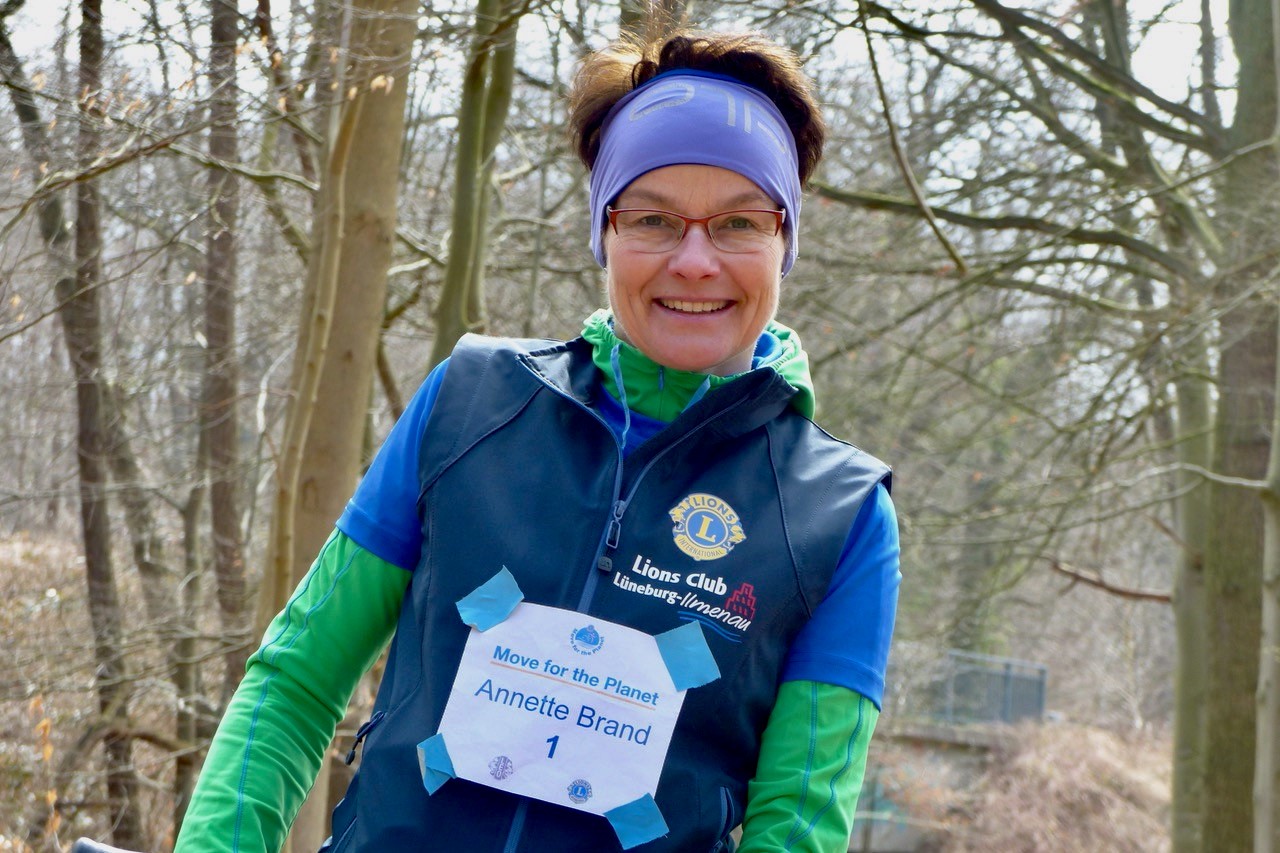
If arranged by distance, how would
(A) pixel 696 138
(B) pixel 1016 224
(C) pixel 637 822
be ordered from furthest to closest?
(B) pixel 1016 224 → (A) pixel 696 138 → (C) pixel 637 822

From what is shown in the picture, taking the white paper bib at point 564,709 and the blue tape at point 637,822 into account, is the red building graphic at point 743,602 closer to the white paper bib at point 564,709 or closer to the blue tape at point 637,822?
the white paper bib at point 564,709

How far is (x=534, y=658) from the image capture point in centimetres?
156

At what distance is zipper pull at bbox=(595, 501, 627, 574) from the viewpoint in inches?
62.5

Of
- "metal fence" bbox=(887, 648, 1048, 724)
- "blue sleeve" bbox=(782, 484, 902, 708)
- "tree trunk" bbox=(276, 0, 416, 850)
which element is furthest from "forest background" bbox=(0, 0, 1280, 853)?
"metal fence" bbox=(887, 648, 1048, 724)

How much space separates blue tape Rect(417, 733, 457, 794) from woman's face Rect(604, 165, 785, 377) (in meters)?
0.58

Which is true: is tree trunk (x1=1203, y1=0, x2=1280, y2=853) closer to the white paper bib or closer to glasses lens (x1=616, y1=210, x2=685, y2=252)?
glasses lens (x1=616, y1=210, x2=685, y2=252)

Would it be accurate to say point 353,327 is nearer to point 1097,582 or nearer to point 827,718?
point 827,718

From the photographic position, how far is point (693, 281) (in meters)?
1.73

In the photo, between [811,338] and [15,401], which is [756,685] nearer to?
[15,401]

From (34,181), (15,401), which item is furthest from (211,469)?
(34,181)

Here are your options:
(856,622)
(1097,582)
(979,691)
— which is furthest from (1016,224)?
(979,691)

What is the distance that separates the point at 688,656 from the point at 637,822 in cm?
20

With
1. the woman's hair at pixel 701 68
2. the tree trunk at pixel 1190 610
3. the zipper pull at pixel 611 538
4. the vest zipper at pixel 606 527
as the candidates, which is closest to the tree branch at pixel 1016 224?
the tree trunk at pixel 1190 610

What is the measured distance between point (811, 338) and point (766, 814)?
8989 mm
